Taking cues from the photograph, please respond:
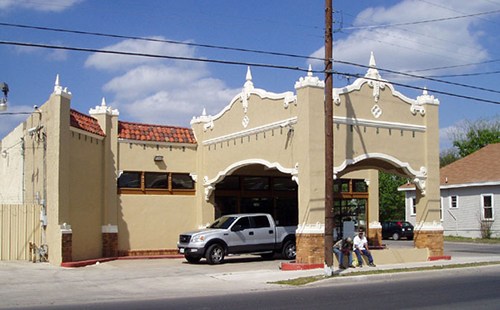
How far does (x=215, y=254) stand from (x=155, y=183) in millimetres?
6093

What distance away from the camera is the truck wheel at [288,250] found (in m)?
24.1

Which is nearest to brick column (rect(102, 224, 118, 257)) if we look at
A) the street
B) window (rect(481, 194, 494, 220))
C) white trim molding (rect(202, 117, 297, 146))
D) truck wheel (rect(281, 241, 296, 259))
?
the street

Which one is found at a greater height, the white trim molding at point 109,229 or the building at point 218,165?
the building at point 218,165

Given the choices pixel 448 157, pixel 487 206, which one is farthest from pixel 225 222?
pixel 448 157

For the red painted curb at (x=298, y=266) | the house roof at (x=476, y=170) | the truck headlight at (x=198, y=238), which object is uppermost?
the house roof at (x=476, y=170)

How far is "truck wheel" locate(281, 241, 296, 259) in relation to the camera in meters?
24.1

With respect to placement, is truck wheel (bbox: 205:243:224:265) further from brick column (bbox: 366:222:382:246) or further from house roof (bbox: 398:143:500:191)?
house roof (bbox: 398:143:500:191)

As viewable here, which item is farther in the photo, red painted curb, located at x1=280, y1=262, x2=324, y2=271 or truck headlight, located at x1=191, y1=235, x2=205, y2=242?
truck headlight, located at x1=191, y1=235, x2=205, y2=242

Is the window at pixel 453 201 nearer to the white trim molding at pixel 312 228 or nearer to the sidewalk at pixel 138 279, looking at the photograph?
the sidewalk at pixel 138 279

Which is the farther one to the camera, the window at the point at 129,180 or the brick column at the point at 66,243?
the window at the point at 129,180

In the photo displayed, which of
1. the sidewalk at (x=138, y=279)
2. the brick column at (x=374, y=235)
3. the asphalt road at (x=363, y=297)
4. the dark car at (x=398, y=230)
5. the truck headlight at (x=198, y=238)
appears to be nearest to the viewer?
the asphalt road at (x=363, y=297)

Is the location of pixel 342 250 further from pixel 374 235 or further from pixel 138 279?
pixel 374 235

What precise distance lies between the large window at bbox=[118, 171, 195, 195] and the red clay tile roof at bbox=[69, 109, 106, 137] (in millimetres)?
2324

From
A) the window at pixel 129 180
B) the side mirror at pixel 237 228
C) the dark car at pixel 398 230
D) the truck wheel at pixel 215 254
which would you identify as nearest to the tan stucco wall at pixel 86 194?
the window at pixel 129 180
